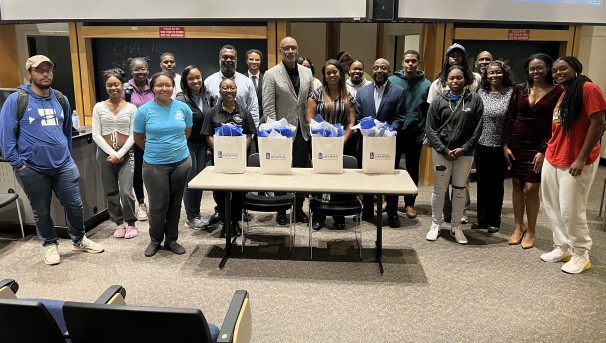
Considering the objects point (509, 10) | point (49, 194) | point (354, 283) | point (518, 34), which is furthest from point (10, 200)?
point (518, 34)

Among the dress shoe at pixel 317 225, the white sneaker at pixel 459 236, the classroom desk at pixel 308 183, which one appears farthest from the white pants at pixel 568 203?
the dress shoe at pixel 317 225

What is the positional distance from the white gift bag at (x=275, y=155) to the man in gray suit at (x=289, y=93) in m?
0.83

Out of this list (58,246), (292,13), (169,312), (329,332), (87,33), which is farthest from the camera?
(87,33)

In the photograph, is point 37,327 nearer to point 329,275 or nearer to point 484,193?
point 329,275

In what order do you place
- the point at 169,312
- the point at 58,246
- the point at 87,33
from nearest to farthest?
the point at 169,312
the point at 58,246
the point at 87,33

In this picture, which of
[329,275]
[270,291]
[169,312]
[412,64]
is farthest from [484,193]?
[169,312]

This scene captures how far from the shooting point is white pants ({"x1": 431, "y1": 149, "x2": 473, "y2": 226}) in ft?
13.9

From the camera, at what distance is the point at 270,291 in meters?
3.41

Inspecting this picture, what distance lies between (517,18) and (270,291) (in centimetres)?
453

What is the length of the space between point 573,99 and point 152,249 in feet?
10.9

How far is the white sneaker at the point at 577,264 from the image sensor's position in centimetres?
371

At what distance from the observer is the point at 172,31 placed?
5934mm

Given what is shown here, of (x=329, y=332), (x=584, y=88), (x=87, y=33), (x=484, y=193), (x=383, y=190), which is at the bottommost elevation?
(x=329, y=332)

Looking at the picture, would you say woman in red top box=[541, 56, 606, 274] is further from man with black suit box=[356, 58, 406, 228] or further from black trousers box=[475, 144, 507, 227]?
man with black suit box=[356, 58, 406, 228]
